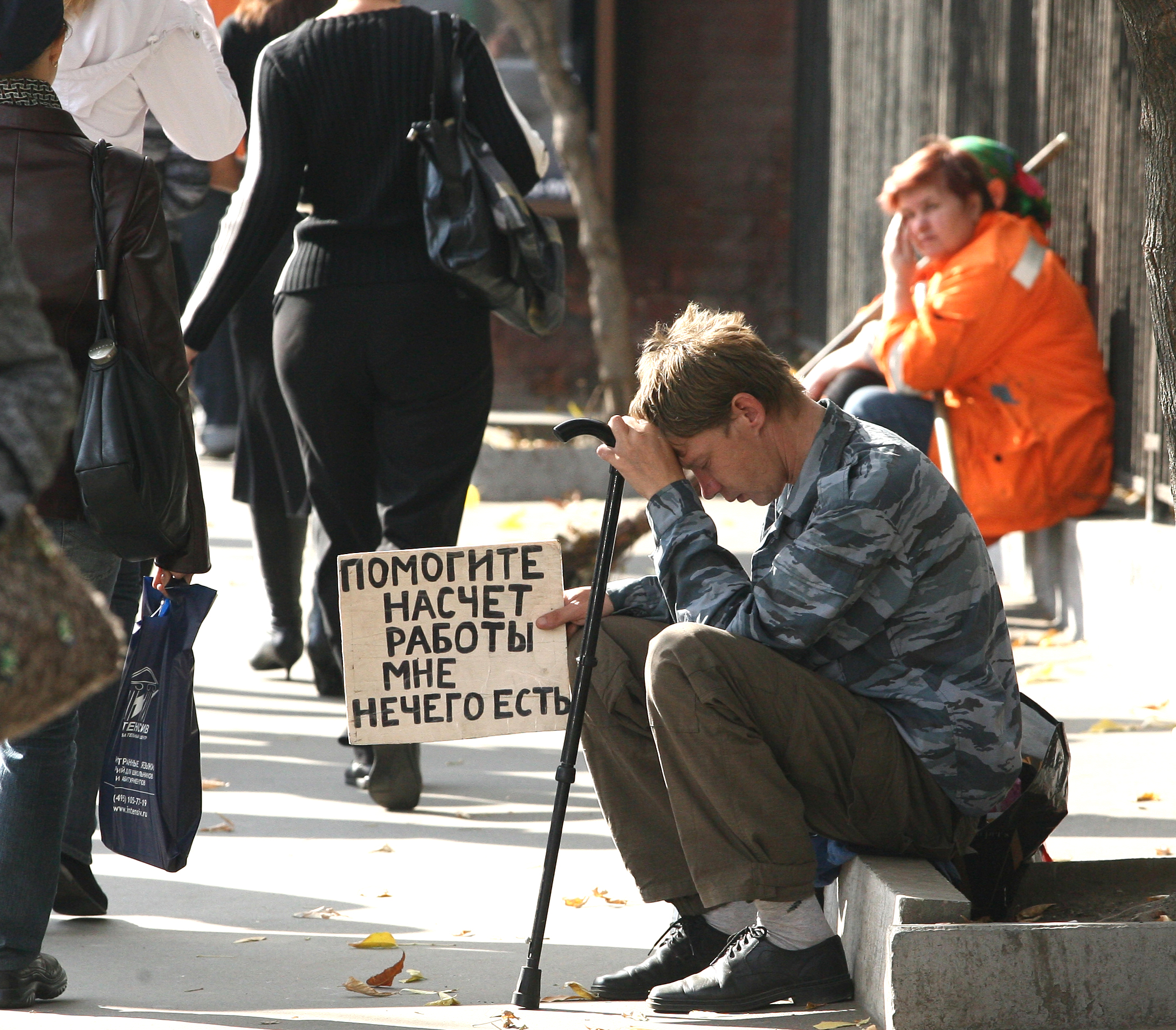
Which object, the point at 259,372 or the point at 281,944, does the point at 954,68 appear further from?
the point at 281,944

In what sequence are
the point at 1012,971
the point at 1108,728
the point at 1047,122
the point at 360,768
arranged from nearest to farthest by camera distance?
the point at 1012,971
the point at 360,768
the point at 1108,728
the point at 1047,122

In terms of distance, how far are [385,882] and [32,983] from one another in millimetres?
1026

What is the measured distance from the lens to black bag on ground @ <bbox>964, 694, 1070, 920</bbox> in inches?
128

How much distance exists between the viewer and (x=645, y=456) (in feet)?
10.3

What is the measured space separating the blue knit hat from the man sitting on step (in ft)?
3.94

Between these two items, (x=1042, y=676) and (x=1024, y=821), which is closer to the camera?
(x=1024, y=821)

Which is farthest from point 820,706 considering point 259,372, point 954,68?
point 954,68

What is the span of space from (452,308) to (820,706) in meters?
1.98

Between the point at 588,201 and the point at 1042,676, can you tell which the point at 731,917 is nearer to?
the point at 1042,676

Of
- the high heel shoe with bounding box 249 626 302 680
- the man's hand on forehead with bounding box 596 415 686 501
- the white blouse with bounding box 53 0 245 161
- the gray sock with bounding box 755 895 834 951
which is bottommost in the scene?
the high heel shoe with bounding box 249 626 302 680

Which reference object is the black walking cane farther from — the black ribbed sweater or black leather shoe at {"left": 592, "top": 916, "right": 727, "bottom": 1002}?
the black ribbed sweater

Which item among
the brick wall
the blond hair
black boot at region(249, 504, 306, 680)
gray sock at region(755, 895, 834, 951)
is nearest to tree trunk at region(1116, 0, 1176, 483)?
the blond hair

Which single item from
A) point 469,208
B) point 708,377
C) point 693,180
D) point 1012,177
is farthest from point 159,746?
point 693,180

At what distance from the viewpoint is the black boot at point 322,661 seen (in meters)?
5.67
